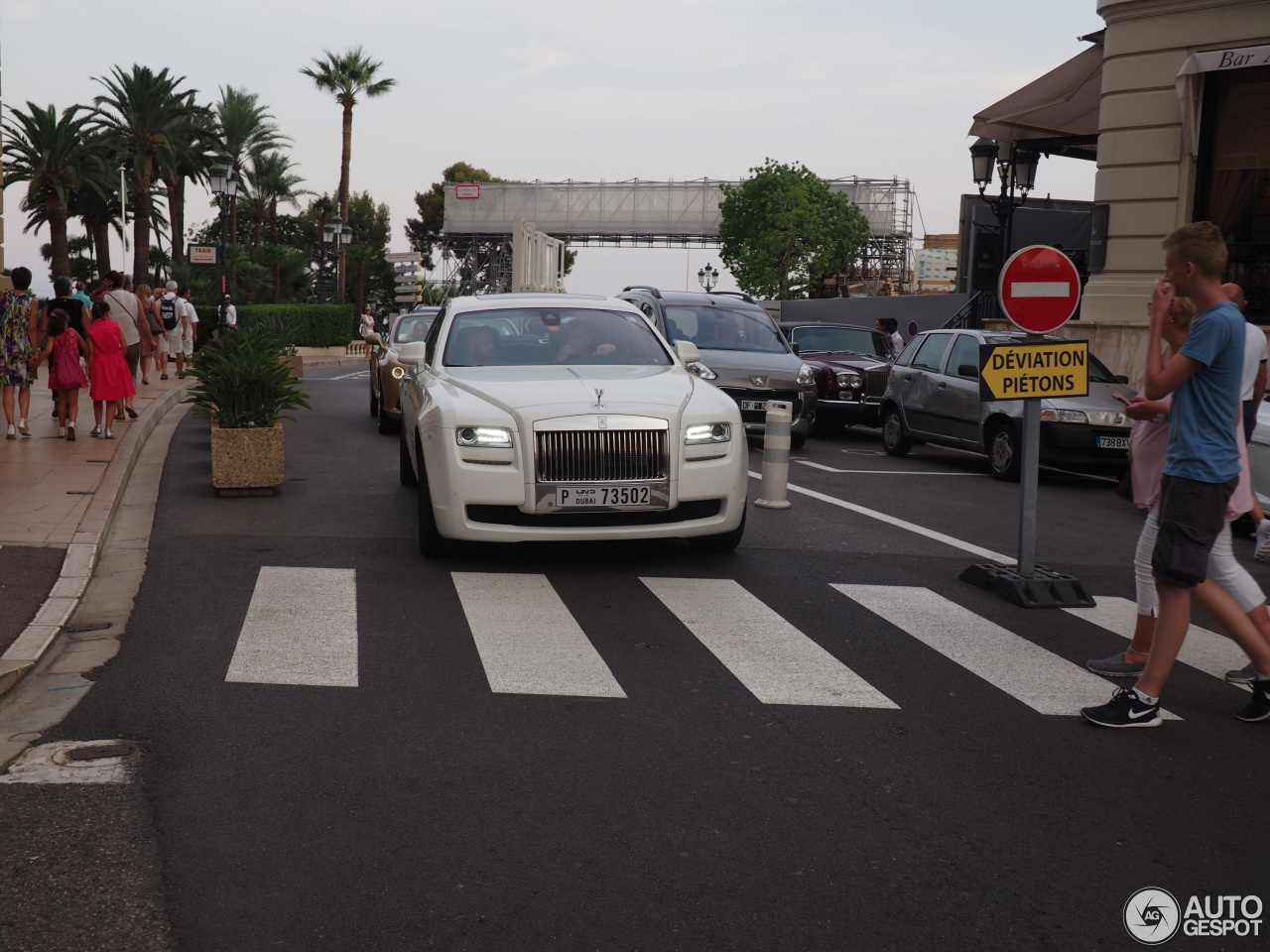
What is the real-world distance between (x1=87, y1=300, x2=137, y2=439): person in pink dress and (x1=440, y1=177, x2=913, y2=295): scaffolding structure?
52892 mm

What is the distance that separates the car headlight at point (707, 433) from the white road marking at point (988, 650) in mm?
1143

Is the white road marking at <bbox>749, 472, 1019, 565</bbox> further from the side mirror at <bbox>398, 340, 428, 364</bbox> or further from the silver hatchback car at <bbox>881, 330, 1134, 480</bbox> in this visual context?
the side mirror at <bbox>398, 340, 428, 364</bbox>

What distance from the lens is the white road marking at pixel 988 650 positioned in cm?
555

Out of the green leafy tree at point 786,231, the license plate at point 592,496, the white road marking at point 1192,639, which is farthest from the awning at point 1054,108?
the green leafy tree at point 786,231

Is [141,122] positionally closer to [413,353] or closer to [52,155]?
[52,155]

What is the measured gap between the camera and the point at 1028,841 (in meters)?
3.91

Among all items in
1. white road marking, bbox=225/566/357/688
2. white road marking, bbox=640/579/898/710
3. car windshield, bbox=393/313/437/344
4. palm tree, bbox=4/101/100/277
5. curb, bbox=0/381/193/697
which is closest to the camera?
white road marking, bbox=640/579/898/710

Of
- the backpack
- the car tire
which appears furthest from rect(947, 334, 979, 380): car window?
the backpack

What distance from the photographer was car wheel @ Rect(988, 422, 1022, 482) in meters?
13.8

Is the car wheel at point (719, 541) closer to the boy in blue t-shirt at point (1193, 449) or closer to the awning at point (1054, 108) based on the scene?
the boy in blue t-shirt at point (1193, 449)

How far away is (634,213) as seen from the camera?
7038cm

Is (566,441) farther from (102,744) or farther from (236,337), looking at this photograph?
(236,337)

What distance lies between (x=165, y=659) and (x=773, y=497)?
6.18m

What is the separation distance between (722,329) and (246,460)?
8.31 meters
